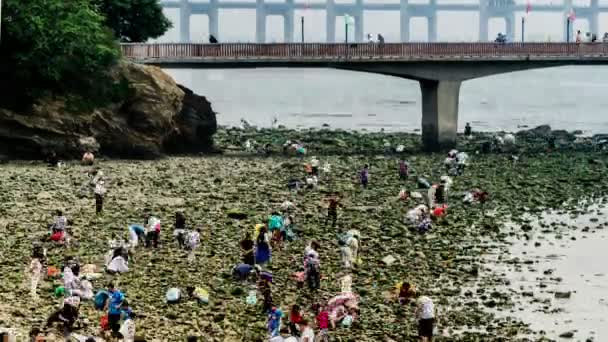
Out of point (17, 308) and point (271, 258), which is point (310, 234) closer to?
point (271, 258)

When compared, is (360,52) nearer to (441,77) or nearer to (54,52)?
(441,77)

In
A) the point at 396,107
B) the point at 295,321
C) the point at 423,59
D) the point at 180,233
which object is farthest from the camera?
the point at 396,107

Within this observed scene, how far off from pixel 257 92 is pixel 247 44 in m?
118

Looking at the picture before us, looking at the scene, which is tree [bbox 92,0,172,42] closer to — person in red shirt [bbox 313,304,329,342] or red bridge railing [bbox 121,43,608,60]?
red bridge railing [bbox 121,43,608,60]

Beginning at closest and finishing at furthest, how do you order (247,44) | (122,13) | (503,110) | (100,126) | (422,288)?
1. (422,288)
2. (100,126)
3. (247,44)
4. (122,13)
5. (503,110)

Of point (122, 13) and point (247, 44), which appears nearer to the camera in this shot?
point (247, 44)

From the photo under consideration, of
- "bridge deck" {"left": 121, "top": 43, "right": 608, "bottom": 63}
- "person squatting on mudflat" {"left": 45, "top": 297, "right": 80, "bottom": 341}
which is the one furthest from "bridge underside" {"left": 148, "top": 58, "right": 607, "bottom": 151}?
"person squatting on mudflat" {"left": 45, "top": 297, "right": 80, "bottom": 341}

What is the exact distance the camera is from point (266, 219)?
41.9m

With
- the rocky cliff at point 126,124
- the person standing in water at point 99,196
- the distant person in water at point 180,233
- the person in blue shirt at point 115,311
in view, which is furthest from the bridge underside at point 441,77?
the person in blue shirt at point 115,311

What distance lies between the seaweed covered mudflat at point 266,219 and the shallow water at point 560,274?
81 centimetres

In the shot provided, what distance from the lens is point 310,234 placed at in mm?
39594

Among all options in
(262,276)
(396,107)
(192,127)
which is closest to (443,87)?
(192,127)

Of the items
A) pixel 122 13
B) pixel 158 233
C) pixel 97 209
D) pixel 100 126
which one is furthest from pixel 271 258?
pixel 122 13

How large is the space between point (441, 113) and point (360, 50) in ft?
20.9
